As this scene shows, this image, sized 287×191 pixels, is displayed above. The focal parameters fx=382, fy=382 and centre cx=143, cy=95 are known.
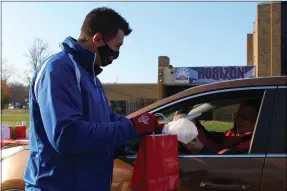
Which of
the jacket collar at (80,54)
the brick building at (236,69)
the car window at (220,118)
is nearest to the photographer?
the jacket collar at (80,54)

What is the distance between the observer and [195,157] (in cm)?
274

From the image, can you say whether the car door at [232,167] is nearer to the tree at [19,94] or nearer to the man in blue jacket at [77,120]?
the man in blue jacket at [77,120]

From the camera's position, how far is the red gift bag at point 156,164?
7.59 feet

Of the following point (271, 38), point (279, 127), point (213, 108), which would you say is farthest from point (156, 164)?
point (271, 38)

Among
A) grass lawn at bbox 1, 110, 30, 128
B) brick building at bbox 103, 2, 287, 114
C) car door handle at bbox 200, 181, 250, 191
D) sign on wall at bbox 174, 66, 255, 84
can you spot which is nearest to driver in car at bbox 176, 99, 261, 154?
car door handle at bbox 200, 181, 250, 191

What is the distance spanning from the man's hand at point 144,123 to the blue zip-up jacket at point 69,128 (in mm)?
49

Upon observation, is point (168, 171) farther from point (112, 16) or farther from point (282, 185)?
point (112, 16)

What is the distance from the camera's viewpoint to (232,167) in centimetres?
261

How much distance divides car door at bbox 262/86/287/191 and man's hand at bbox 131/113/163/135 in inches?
34.1

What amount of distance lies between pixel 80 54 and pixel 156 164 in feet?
2.66

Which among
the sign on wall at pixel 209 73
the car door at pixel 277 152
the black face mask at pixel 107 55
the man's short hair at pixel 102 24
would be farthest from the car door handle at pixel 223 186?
the sign on wall at pixel 209 73

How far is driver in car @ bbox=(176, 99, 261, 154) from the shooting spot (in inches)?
113

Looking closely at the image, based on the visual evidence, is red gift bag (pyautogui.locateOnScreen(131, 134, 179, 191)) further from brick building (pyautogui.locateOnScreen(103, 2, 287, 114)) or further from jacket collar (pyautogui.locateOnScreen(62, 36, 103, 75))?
brick building (pyautogui.locateOnScreen(103, 2, 287, 114))

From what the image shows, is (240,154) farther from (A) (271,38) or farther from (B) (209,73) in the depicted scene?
(B) (209,73)
